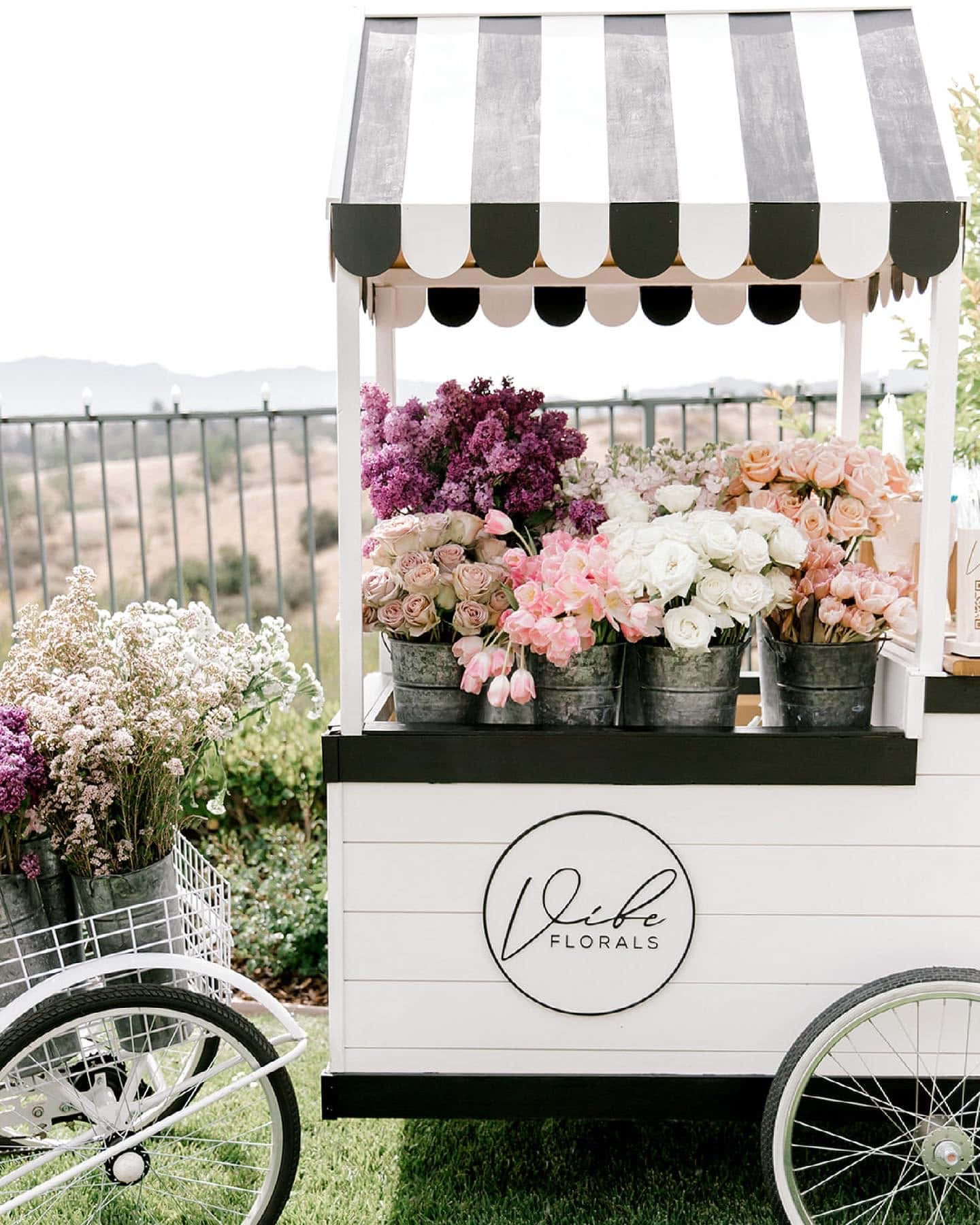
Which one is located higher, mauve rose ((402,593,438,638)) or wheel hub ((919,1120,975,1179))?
mauve rose ((402,593,438,638))

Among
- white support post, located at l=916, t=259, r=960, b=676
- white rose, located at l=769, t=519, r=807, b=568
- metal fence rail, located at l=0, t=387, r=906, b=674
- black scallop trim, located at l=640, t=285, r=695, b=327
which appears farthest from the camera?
metal fence rail, located at l=0, t=387, r=906, b=674

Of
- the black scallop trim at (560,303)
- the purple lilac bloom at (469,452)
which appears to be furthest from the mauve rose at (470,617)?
the black scallop trim at (560,303)

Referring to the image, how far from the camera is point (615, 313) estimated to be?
3143 millimetres

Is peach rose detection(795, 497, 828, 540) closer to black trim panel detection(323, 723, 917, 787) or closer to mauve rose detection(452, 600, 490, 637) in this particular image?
black trim panel detection(323, 723, 917, 787)

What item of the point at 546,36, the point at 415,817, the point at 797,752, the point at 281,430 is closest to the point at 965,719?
the point at 797,752

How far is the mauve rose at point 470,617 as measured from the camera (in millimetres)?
2072

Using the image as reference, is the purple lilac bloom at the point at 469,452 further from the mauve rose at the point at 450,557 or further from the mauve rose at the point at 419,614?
the mauve rose at the point at 419,614

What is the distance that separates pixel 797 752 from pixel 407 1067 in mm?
966

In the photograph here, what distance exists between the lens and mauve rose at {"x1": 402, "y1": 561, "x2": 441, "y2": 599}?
2.09 metres

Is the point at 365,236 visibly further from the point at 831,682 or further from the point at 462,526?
the point at 831,682

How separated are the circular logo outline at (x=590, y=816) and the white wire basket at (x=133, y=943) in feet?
1.63

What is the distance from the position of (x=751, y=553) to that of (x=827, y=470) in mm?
313

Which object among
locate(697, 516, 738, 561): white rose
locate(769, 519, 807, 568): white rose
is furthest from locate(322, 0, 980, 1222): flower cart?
locate(697, 516, 738, 561): white rose

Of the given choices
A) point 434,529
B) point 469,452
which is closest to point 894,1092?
point 434,529
